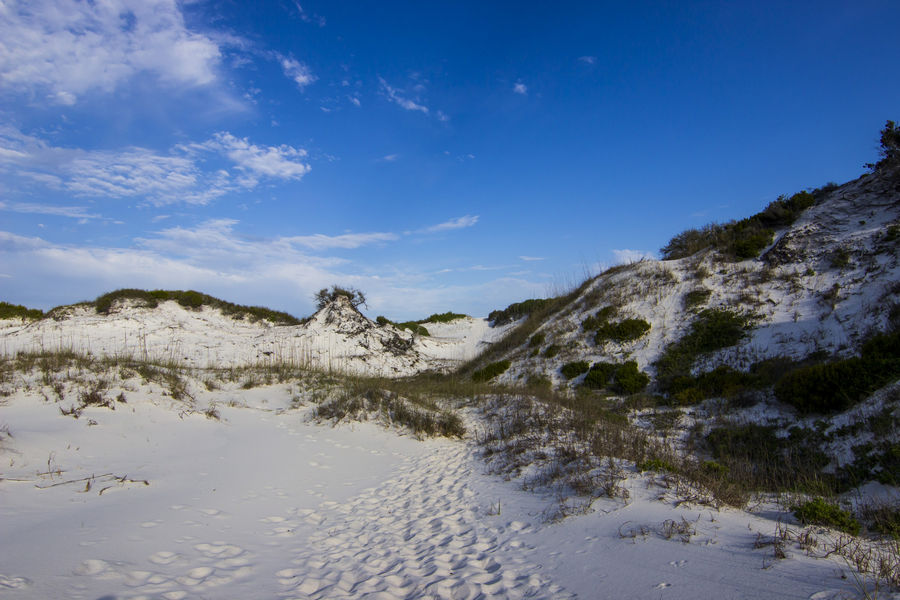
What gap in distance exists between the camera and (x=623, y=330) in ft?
52.3

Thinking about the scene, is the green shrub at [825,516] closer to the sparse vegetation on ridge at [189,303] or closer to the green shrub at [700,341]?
the green shrub at [700,341]

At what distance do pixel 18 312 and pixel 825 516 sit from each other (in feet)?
110

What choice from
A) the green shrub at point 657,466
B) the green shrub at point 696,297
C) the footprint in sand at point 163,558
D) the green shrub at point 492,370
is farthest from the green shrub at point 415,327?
the footprint in sand at point 163,558

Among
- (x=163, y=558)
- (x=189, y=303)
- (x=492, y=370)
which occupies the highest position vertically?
(x=189, y=303)

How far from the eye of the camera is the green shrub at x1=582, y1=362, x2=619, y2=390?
14.1m

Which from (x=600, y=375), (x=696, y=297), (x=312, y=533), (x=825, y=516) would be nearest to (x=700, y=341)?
(x=696, y=297)

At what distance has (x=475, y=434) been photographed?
35.1 feet

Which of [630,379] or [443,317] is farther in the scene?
[443,317]

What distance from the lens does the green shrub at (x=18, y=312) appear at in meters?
23.1

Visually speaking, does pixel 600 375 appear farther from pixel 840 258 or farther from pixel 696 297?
pixel 840 258

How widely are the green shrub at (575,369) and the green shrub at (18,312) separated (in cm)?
2706

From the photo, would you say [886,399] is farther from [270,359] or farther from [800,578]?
[270,359]

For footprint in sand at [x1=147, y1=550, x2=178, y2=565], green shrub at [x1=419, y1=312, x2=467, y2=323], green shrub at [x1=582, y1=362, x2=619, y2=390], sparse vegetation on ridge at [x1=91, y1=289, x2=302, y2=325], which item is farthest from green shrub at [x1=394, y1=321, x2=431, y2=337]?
footprint in sand at [x1=147, y1=550, x2=178, y2=565]

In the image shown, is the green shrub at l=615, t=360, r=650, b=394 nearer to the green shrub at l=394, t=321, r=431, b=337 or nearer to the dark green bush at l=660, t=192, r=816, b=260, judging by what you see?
the dark green bush at l=660, t=192, r=816, b=260
